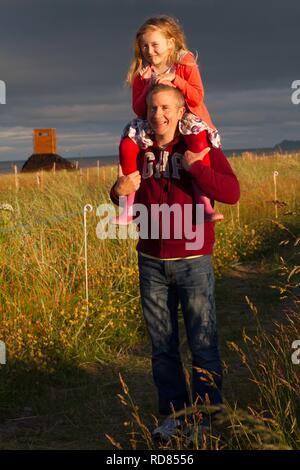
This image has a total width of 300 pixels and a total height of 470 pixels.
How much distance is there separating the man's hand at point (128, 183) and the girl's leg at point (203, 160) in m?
0.30

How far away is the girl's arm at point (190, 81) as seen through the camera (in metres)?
4.41

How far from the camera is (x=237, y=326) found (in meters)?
7.36

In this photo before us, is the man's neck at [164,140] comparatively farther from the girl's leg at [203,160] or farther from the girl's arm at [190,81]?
the girl's arm at [190,81]

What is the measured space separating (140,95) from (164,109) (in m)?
0.52

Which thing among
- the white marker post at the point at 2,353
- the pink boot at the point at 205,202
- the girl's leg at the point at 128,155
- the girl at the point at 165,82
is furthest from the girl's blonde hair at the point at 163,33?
the white marker post at the point at 2,353

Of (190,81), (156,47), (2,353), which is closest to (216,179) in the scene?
(190,81)

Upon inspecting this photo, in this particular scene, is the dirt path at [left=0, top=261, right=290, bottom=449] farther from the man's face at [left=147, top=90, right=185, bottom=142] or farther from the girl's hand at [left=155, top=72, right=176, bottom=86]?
the girl's hand at [left=155, top=72, right=176, bottom=86]

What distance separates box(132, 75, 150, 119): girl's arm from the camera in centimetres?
423

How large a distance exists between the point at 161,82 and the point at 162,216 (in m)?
0.77

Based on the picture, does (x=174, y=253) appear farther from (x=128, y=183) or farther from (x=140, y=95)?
(x=140, y=95)

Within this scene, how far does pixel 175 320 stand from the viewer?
4.23 meters

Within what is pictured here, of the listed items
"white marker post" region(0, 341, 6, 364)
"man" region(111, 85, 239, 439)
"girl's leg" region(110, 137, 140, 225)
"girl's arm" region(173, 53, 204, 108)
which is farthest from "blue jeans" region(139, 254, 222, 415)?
"white marker post" region(0, 341, 6, 364)

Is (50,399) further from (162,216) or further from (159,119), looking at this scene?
(159,119)

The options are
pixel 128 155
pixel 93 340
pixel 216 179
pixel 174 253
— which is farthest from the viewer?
pixel 93 340
